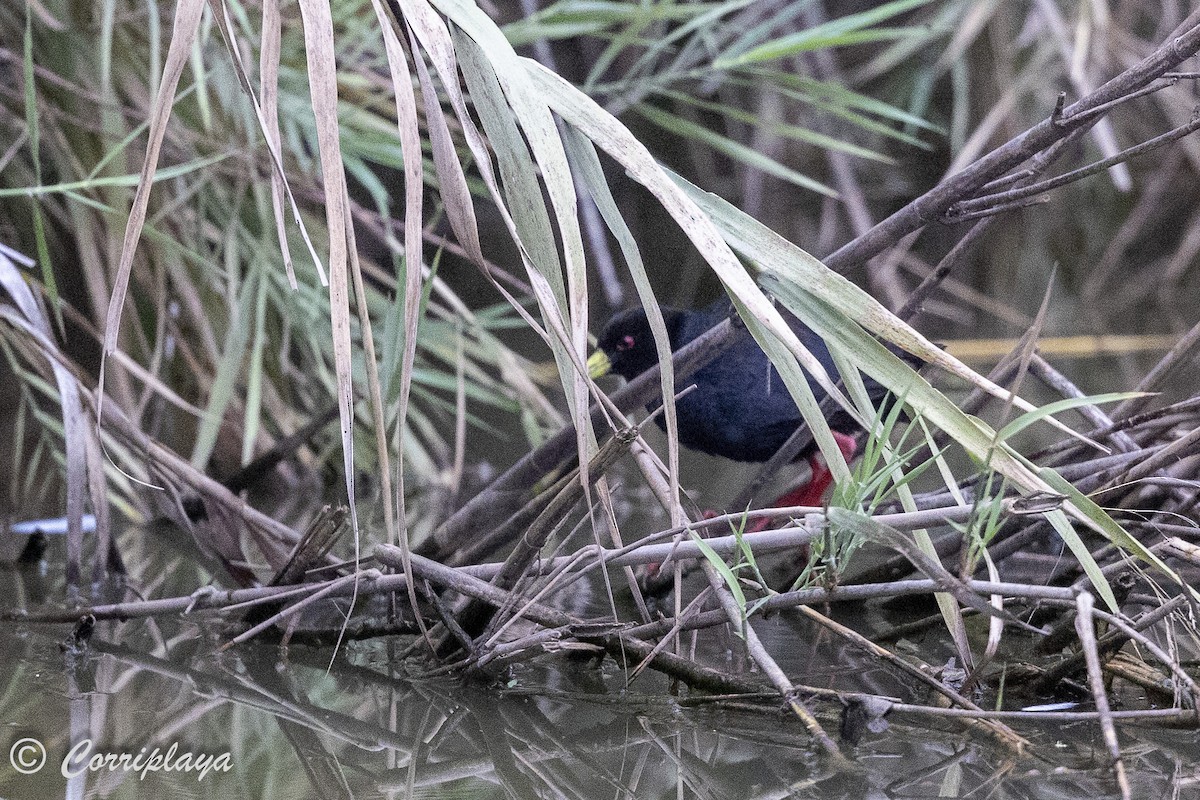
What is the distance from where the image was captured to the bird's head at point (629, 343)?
8.91 ft

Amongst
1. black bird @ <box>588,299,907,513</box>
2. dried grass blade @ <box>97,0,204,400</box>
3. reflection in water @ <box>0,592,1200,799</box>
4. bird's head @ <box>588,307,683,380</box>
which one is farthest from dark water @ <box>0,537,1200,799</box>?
bird's head @ <box>588,307,683,380</box>

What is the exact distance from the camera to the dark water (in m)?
1.09

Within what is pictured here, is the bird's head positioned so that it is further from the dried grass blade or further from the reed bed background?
the dried grass blade

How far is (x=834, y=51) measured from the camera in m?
5.30

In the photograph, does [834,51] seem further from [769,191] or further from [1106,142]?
[1106,142]

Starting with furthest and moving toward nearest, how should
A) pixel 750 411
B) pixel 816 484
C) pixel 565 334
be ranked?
pixel 816 484
pixel 750 411
pixel 565 334

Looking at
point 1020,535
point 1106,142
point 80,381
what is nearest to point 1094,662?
point 1020,535

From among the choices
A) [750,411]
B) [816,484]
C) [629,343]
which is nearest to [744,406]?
[750,411]

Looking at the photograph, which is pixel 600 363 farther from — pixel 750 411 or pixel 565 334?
pixel 565 334
